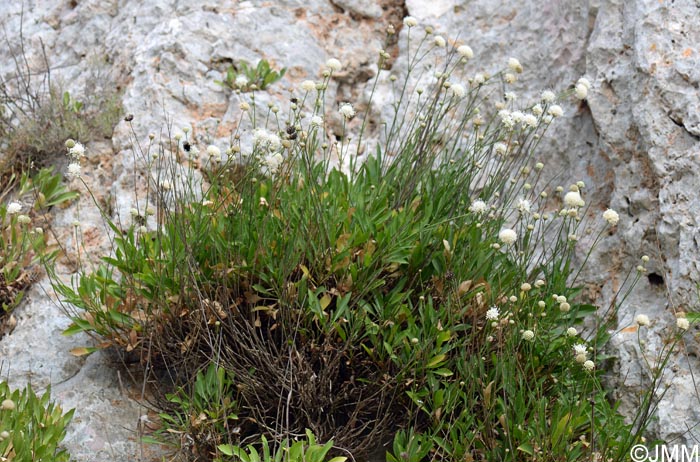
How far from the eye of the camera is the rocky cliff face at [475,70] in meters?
3.86

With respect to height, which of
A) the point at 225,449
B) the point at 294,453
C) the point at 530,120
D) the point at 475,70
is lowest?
the point at 225,449

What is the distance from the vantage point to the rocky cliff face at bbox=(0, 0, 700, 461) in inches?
152

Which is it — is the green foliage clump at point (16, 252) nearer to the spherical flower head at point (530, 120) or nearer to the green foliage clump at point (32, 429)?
the green foliage clump at point (32, 429)

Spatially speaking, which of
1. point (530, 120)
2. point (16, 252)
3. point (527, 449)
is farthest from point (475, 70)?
point (16, 252)

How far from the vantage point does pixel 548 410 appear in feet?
11.7

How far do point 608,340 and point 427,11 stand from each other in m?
2.87

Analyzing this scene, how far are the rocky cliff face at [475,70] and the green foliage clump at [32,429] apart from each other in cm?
20

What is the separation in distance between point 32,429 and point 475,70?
362 centimetres

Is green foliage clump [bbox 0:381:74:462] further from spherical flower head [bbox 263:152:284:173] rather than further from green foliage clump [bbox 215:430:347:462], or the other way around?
spherical flower head [bbox 263:152:284:173]

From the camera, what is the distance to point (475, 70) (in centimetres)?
541

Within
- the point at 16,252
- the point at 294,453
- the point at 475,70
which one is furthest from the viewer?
the point at 475,70

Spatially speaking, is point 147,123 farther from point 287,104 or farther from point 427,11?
point 427,11

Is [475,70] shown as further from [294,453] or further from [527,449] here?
[294,453]

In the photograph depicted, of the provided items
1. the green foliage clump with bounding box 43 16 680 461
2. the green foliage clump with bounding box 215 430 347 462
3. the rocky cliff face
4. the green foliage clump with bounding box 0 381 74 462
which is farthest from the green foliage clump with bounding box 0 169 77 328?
the green foliage clump with bounding box 215 430 347 462
